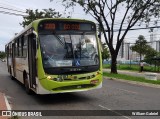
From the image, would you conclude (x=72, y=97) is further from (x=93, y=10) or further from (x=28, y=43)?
(x=93, y=10)

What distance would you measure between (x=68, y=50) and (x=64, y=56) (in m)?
0.30

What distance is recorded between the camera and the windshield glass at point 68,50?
11523mm

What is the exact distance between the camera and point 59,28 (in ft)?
39.5

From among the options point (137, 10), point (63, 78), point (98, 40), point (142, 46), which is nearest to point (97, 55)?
point (98, 40)

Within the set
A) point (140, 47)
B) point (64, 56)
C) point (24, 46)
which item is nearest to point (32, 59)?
point (64, 56)

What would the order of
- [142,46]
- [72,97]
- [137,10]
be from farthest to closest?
[142,46], [137,10], [72,97]

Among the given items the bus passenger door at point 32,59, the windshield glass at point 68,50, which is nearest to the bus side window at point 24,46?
the bus passenger door at point 32,59

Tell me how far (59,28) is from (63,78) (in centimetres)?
197

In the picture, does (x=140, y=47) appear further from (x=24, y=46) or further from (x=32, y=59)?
(x=32, y=59)

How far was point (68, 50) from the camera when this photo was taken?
1183 centimetres

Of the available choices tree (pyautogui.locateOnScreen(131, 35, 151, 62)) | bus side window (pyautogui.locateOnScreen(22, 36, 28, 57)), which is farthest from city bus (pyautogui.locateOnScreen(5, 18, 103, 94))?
tree (pyautogui.locateOnScreen(131, 35, 151, 62))

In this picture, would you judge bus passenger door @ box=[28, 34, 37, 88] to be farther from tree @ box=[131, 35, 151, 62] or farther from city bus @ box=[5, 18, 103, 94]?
tree @ box=[131, 35, 151, 62]

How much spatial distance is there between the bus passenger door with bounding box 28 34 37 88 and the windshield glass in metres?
0.79

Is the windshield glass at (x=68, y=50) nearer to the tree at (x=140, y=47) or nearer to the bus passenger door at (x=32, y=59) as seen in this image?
the bus passenger door at (x=32, y=59)
